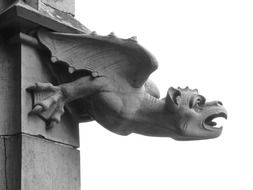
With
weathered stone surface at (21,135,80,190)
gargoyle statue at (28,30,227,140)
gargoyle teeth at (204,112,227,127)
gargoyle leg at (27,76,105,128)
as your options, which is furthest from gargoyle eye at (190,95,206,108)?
weathered stone surface at (21,135,80,190)

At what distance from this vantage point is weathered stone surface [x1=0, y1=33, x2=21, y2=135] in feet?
11.5

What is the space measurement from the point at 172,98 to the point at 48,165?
0.95 m

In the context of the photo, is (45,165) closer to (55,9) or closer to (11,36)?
(11,36)

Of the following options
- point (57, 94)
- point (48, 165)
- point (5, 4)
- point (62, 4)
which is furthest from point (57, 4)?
point (48, 165)

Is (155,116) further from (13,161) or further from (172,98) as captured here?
(13,161)

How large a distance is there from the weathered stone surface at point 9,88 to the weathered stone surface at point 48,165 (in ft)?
0.47

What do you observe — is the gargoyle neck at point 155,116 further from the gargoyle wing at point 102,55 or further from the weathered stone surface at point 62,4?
the weathered stone surface at point 62,4

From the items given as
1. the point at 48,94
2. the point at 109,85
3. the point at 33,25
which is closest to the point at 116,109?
the point at 109,85

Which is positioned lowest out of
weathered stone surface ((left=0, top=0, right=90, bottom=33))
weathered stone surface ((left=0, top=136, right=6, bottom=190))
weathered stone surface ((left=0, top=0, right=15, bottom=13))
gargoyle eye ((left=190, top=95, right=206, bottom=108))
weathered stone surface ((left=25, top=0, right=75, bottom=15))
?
weathered stone surface ((left=0, top=136, right=6, bottom=190))

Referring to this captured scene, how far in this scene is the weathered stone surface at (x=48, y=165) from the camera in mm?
3400

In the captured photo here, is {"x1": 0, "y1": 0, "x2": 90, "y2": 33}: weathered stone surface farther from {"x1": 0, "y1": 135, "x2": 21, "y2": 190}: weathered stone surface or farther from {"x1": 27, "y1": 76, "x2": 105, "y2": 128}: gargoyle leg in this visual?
{"x1": 0, "y1": 135, "x2": 21, "y2": 190}: weathered stone surface

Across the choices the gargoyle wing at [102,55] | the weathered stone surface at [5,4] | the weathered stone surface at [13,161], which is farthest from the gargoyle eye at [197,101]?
the weathered stone surface at [5,4]

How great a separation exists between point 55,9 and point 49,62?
1.45ft

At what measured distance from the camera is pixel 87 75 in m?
3.82
